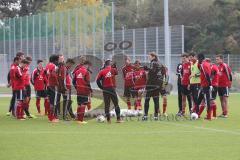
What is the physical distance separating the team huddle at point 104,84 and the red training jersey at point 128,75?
2.48ft

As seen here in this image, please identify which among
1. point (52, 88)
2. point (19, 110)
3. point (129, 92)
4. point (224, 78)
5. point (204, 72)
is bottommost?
point (19, 110)

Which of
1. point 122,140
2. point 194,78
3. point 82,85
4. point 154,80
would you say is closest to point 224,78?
point 194,78

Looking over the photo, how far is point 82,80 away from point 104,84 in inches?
26.4

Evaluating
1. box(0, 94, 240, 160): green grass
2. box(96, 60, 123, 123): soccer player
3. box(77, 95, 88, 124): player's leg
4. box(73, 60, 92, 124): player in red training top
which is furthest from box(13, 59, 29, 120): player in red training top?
box(96, 60, 123, 123): soccer player

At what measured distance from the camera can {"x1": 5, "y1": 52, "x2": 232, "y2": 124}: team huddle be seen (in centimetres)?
2003

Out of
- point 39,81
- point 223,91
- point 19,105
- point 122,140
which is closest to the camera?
point 122,140

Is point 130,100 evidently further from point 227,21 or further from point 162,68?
point 227,21

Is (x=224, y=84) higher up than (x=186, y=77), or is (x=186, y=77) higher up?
(x=186, y=77)

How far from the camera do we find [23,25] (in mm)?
52531

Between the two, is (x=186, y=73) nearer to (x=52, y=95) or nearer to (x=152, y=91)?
(x=152, y=91)

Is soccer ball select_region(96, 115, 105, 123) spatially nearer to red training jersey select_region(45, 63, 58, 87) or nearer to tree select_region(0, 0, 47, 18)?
red training jersey select_region(45, 63, 58, 87)

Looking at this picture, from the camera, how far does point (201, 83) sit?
21281mm

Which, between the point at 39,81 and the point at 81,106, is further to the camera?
the point at 39,81

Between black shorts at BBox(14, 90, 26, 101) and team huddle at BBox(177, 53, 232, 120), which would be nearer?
team huddle at BBox(177, 53, 232, 120)
